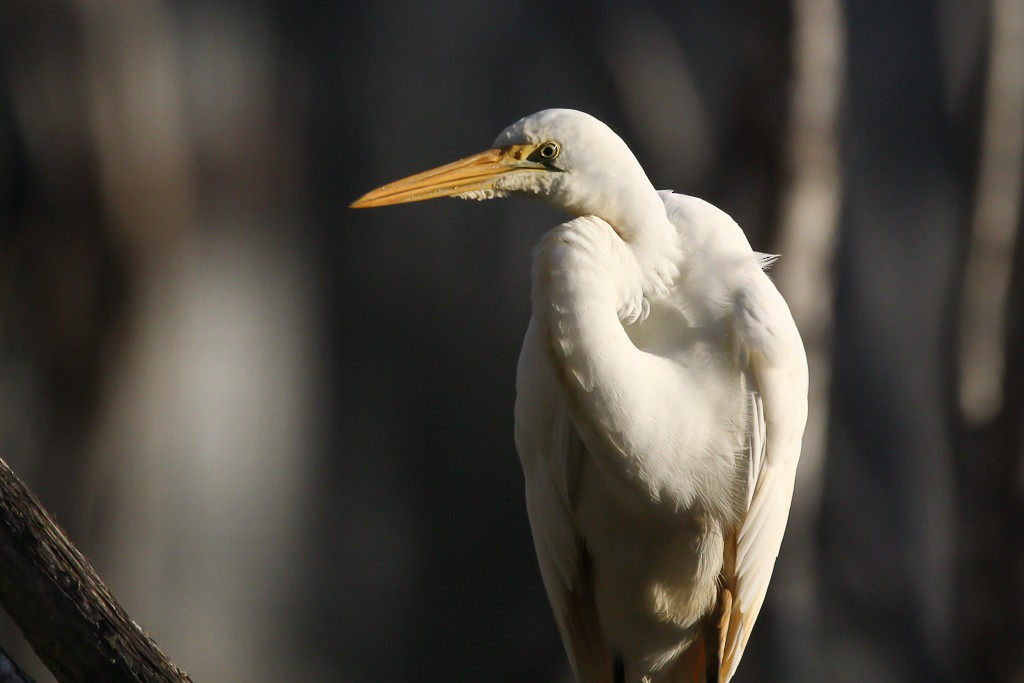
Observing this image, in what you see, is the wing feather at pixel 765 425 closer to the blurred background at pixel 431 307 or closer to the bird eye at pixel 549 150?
the bird eye at pixel 549 150

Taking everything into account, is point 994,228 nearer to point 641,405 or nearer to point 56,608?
point 641,405

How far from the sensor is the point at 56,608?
0.76 meters

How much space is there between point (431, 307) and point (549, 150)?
153 centimetres

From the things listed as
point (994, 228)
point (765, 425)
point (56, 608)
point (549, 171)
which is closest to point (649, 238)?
point (549, 171)

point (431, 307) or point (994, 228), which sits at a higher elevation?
point (994, 228)

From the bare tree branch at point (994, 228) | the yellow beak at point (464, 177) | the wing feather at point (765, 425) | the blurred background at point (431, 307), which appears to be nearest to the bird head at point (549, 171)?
the yellow beak at point (464, 177)

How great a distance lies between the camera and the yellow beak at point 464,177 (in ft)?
3.15

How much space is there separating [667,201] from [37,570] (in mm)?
784

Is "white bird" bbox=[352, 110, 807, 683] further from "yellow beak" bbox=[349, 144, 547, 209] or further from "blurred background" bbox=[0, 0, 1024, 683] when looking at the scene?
"blurred background" bbox=[0, 0, 1024, 683]

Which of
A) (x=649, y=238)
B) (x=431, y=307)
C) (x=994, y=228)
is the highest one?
(x=649, y=238)

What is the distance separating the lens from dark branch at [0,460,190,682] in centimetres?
76

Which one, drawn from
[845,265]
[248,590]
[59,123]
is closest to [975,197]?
[845,265]

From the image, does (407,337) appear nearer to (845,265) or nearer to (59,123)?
(59,123)

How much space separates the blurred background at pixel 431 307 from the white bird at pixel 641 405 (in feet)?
3.73
